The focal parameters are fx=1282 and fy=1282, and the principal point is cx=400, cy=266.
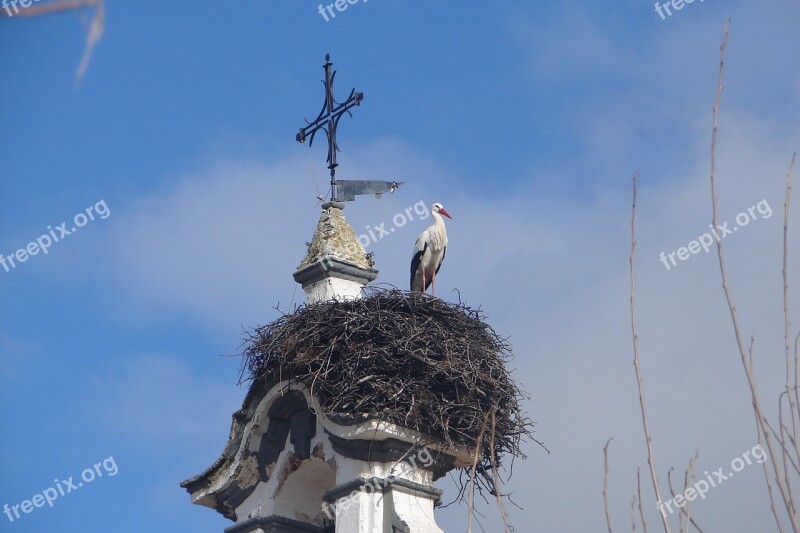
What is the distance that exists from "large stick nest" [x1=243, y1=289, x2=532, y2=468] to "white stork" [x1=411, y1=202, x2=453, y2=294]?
2.67m

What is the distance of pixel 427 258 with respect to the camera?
13539 millimetres

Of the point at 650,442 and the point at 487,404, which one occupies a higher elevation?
the point at 487,404

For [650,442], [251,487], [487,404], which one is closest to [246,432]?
[251,487]

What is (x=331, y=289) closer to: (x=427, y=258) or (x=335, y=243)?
(x=335, y=243)

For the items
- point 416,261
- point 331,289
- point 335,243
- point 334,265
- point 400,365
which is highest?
point 416,261

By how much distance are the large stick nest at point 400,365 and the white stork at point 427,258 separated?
2670mm

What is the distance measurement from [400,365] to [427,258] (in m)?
3.65

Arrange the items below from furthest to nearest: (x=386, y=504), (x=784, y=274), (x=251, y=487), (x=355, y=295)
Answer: (x=355, y=295), (x=251, y=487), (x=386, y=504), (x=784, y=274)

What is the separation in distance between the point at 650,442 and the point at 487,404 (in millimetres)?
5683

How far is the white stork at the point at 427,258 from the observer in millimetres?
13508

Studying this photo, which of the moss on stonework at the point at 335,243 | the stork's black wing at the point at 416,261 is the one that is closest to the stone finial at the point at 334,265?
the moss on stonework at the point at 335,243

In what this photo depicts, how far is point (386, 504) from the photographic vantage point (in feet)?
31.7

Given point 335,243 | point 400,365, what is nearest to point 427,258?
point 335,243

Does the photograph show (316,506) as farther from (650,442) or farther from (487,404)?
(650,442)
